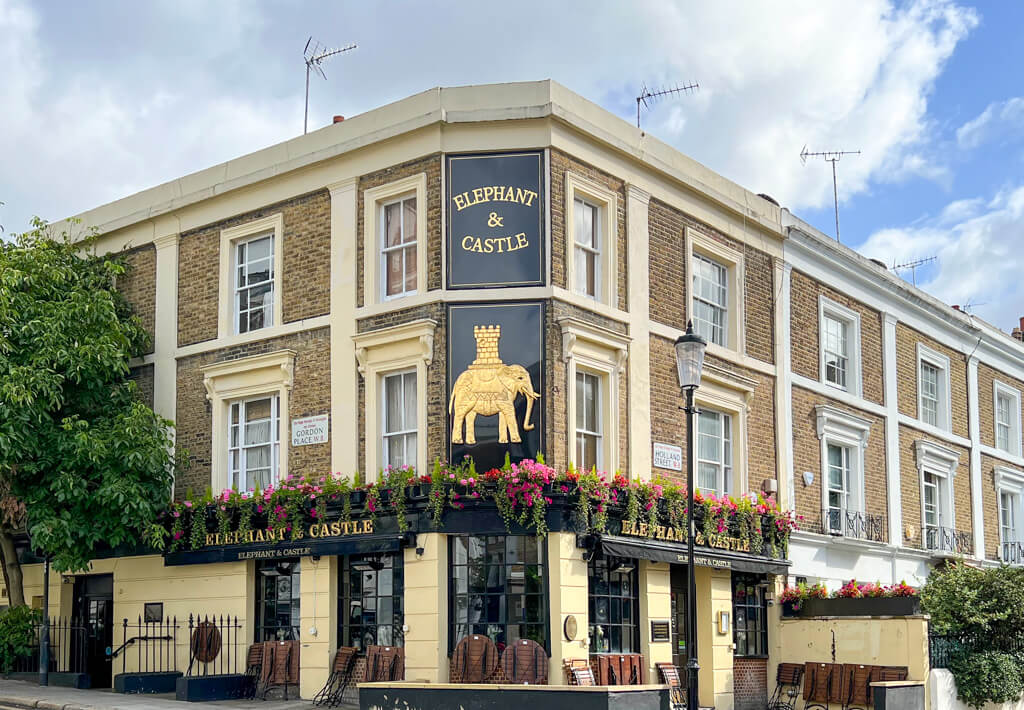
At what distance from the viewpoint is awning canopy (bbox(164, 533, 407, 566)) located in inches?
756

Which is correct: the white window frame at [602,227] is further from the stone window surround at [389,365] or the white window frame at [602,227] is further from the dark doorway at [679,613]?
the dark doorway at [679,613]

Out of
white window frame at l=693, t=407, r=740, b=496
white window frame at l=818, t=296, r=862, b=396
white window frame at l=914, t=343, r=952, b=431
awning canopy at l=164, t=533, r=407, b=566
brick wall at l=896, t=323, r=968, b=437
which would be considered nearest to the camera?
awning canopy at l=164, t=533, r=407, b=566

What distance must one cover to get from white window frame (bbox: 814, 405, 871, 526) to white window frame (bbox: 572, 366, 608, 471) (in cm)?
696

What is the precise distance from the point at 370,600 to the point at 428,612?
60.2 inches

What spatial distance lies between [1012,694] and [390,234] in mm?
13127

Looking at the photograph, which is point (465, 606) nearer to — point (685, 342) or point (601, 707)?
point (601, 707)

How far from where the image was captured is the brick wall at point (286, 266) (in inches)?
851

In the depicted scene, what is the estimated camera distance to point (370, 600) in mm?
20078

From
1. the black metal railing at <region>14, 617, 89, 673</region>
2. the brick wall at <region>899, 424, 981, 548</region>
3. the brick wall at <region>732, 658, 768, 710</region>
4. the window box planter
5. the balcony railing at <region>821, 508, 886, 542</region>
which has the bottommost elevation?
the brick wall at <region>732, 658, 768, 710</region>

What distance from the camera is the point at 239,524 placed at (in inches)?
842

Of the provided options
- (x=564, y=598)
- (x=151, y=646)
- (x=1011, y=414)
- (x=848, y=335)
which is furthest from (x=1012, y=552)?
(x=151, y=646)

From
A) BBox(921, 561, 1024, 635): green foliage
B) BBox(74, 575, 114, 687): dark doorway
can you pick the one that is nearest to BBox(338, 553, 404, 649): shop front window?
BBox(74, 575, 114, 687): dark doorway

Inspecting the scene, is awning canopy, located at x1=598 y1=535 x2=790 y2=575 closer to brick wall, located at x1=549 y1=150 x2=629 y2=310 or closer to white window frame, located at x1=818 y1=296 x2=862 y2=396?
brick wall, located at x1=549 y1=150 x2=629 y2=310

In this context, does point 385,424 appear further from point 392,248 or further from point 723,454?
point 723,454
